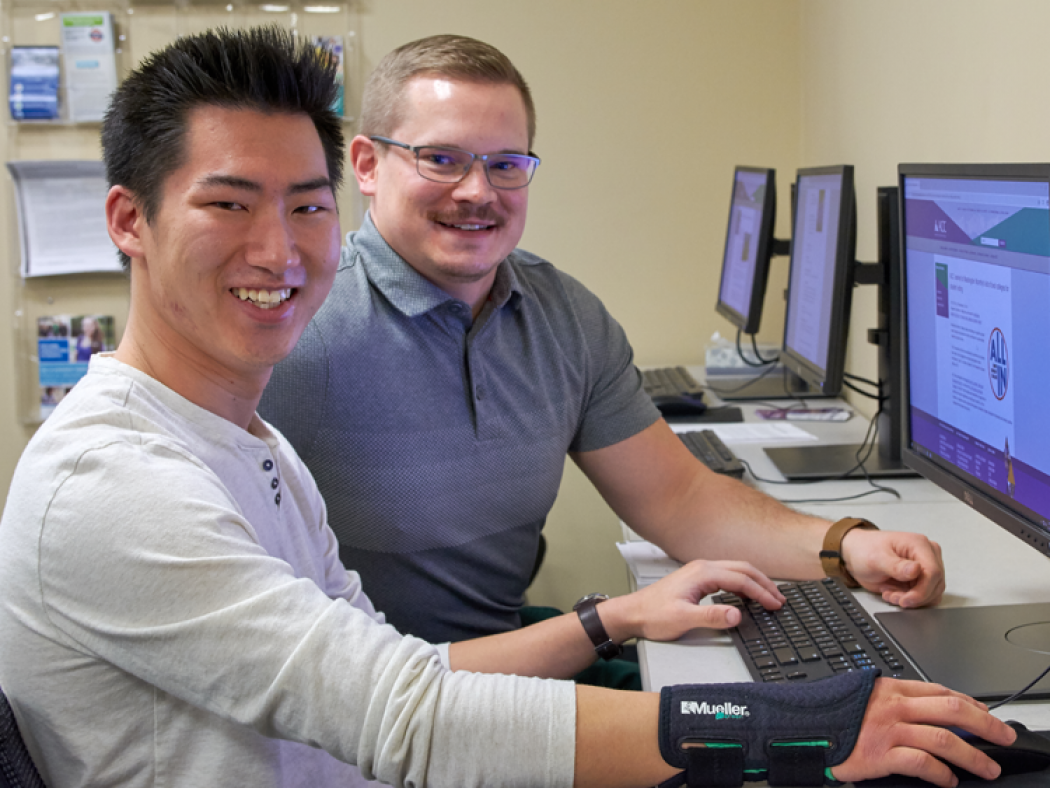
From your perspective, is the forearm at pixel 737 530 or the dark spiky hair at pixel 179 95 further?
the forearm at pixel 737 530

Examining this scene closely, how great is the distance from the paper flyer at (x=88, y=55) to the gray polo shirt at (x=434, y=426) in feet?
6.55

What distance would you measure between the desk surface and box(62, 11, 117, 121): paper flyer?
2332mm

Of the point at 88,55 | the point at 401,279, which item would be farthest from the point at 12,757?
the point at 88,55

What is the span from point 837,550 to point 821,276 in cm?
79

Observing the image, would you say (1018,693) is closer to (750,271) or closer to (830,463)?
(830,463)

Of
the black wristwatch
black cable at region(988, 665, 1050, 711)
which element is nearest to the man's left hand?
black cable at region(988, 665, 1050, 711)

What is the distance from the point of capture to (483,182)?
1537 millimetres

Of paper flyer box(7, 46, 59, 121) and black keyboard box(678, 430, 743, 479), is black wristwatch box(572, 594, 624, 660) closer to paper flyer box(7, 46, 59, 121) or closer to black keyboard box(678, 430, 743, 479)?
black keyboard box(678, 430, 743, 479)

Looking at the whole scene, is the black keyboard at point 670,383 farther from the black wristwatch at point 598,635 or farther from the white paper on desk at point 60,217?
the white paper on desk at point 60,217

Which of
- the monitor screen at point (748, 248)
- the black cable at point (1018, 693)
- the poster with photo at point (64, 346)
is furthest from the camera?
the poster with photo at point (64, 346)

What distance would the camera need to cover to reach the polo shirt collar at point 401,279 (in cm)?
148

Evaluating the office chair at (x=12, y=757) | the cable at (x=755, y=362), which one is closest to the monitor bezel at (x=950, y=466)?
the office chair at (x=12, y=757)

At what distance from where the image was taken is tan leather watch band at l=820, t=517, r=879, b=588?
131cm

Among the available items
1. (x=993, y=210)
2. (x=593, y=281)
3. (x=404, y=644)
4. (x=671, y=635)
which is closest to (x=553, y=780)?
(x=404, y=644)
